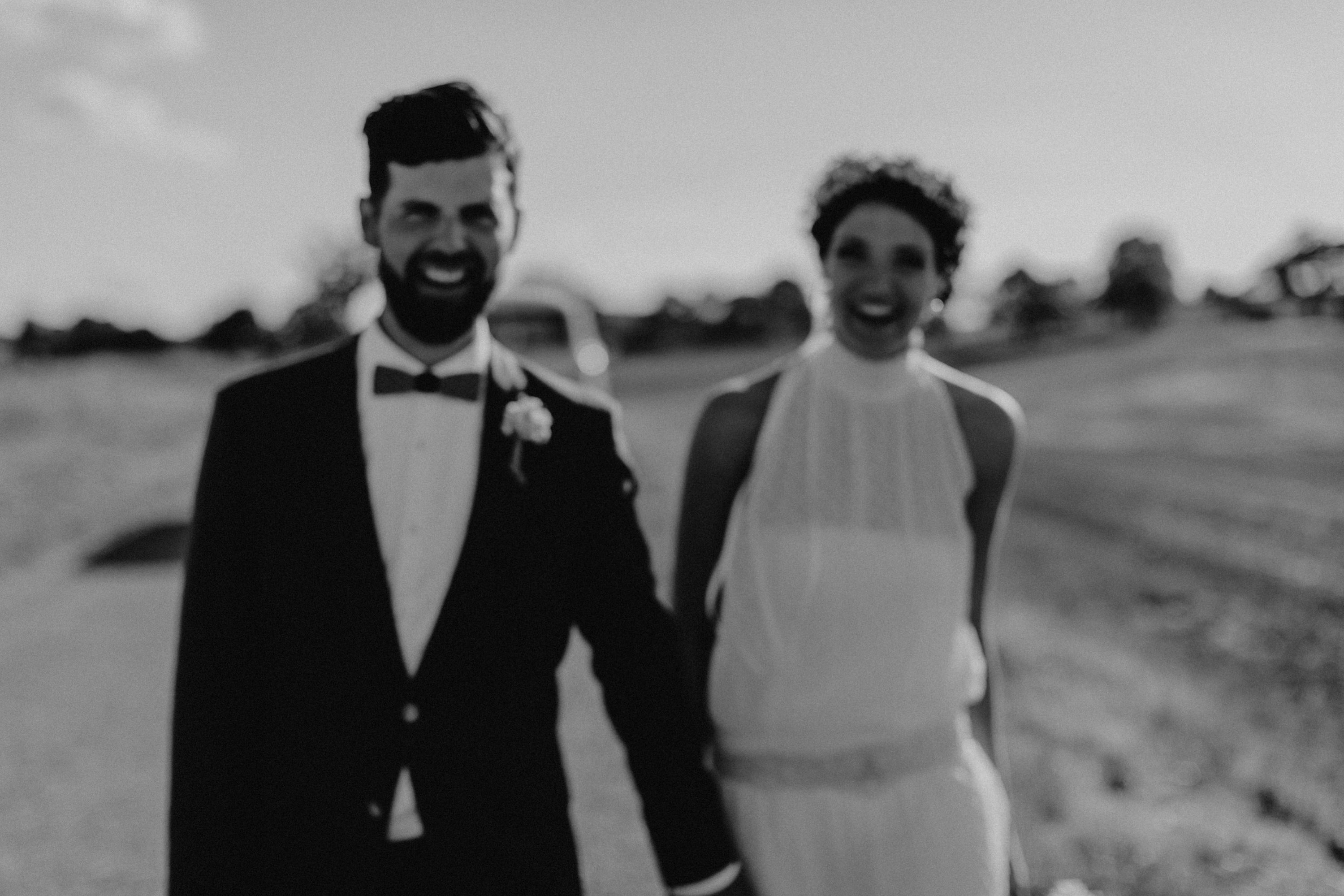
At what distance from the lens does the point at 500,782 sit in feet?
7.04

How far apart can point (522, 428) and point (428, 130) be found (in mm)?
569

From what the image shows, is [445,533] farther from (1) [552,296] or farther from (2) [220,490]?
(1) [552,296]

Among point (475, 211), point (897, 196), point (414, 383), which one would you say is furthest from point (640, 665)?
point (897, 196)

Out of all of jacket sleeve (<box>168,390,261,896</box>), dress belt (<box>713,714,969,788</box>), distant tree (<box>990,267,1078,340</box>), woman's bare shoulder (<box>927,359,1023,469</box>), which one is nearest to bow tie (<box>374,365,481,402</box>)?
jacket sleeve (<box>168,390,261,896</box>)

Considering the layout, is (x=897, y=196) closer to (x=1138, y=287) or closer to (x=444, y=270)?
(x=444, y=270)

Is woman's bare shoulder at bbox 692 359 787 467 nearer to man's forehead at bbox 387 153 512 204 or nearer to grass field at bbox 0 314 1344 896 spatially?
man's forehead at bbox 387 153 512 204

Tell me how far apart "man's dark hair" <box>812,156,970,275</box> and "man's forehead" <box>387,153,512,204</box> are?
0.86m

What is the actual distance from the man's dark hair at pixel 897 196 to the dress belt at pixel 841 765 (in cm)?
108

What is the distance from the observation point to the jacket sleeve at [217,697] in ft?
6.81

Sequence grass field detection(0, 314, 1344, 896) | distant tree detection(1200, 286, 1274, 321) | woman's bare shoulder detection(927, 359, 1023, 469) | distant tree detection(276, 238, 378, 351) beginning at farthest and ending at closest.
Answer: distant tree detection(1200, 286, 1274, 321) < distant tree detection(276, 238, 378, 351) < grass field detection(0, 314, 1344, 896) < woman's bare shoulder detection(927, 359, 1023, 469)

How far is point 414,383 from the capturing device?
2145mm

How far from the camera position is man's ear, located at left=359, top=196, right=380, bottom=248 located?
7.20 feet

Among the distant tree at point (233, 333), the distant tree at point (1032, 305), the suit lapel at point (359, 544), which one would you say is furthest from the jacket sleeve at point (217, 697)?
the distant tree at point (1032, 305)

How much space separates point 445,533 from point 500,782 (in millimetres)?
470
